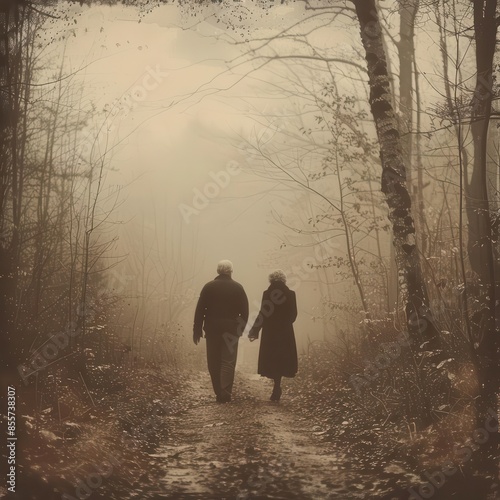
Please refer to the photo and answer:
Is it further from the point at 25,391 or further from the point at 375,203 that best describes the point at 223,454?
the point at 375,203

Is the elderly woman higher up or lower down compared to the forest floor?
higher up

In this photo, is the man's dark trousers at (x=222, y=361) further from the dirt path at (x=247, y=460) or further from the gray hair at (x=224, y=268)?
the gray hair at (x=224, y=268)

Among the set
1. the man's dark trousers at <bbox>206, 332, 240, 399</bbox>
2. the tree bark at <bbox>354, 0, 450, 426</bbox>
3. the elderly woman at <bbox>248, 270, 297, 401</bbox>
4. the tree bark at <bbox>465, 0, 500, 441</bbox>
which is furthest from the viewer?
the elderly woman at <bbox>248, 270, 297, 401</bbox>

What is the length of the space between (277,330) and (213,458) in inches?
187

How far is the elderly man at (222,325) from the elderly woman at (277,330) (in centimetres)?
59

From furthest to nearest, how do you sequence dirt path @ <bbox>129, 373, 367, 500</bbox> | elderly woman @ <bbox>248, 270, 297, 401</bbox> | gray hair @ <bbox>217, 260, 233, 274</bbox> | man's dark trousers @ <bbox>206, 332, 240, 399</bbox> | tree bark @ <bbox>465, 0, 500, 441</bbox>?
1. elderly woman @ <bbox>248, 270, 297, 401</bbox>
2. gray hair @ <bbox>217, 260, 233, 274</bbox>
3. man's dark trousers @ <bbox>206, 332, 240, 399</bbox>
4. tree bark @ <bbox>465, 0, 500, 441</bbox>
5. dirt path @ <bbox>129, 373, 367, 500</bbox>

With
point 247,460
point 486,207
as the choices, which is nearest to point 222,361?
point 247,460

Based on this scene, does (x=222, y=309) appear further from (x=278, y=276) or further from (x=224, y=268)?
(x=278, y=276)

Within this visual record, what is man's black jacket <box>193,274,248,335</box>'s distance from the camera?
31.5 ft

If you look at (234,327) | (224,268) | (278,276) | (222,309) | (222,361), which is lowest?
(222,361)

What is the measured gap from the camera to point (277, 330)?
10570 millimetres

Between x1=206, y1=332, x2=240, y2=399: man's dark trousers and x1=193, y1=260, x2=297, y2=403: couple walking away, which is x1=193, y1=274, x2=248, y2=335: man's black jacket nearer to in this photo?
x1=193, y1=260, x2=297, y2=403: couple walking away

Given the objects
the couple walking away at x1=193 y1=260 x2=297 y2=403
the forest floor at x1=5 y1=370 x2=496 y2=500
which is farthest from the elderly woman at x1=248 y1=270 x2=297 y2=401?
→ the forest floor at x1=5 y1=370 x2=496 y2=500

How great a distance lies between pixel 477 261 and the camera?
9570mm
